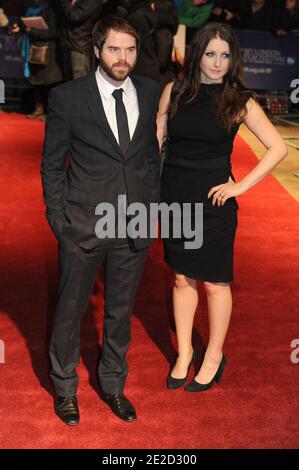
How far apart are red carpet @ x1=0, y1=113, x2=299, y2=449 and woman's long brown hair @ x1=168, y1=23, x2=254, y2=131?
1.33 m

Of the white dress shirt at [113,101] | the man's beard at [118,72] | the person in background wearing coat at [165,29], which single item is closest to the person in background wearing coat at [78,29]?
the person in background wearing coat at [165,29]

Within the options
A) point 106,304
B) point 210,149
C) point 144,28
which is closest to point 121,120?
point 210,149

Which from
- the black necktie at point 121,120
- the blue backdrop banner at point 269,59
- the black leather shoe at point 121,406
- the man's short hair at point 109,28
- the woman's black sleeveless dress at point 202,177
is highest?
the man's short hair at point 109,28

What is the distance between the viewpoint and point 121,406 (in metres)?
3.43

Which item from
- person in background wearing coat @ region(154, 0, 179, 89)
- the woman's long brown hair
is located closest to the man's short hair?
the woman's long brown hair

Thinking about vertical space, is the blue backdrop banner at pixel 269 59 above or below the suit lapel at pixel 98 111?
below

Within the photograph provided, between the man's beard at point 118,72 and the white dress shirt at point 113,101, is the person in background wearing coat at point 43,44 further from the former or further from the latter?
the man's beard at point 118,72

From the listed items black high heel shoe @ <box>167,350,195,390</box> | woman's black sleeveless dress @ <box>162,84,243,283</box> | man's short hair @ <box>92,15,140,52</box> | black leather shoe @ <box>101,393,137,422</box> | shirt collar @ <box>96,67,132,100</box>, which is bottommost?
black high heel shoe @ <box>167,350,195,390</box>

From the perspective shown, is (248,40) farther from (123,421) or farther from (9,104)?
(123,421)

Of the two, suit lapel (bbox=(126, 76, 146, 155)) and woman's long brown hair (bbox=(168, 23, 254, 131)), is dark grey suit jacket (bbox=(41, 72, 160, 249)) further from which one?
woman's long brown hair (bbox=(168, 23, 254, 131))

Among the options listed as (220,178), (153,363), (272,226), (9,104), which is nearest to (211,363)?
(153,363)

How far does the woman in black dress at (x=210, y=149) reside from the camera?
3.32 metres

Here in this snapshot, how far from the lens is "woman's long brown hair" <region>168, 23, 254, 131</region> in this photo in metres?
3.29

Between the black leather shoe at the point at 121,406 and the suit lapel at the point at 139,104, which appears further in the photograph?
the black leather shoe at the point at 121,406
